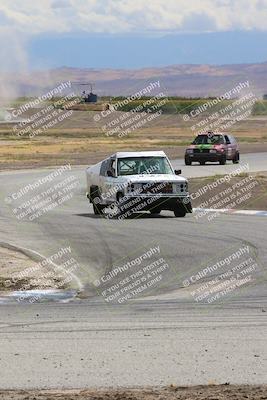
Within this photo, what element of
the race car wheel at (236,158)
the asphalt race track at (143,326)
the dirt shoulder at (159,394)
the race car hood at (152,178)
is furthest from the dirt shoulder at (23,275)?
the race car wheel at (236,158)

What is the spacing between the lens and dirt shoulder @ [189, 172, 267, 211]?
31214mm

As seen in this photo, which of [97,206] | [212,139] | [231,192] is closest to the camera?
[97,206]

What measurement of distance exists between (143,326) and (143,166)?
16085mm

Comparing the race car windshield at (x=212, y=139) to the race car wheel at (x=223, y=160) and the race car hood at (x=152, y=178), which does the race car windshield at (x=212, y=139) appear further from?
the race car hood at (x=152, y=178)

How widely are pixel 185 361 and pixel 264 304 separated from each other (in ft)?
12.9

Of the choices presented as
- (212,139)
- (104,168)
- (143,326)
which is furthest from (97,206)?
(212,139)

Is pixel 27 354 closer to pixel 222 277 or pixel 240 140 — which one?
pixel 222 277

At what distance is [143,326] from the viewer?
37.7ft

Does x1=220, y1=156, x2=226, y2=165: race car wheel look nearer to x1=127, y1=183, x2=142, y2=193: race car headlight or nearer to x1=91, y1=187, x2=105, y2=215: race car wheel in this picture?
x1=91, y1=187, x2=105, y2=215: race car wheel

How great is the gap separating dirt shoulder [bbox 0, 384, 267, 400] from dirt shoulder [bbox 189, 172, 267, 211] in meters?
21.7

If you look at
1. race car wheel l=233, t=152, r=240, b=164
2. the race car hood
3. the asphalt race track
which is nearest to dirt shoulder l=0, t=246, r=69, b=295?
the asphalt race track

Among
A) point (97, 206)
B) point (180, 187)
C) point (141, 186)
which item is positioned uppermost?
point (141, 186)

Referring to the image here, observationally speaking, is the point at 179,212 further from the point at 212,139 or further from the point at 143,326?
the point at 212,139

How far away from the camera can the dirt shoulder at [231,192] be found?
31214 millimetres
